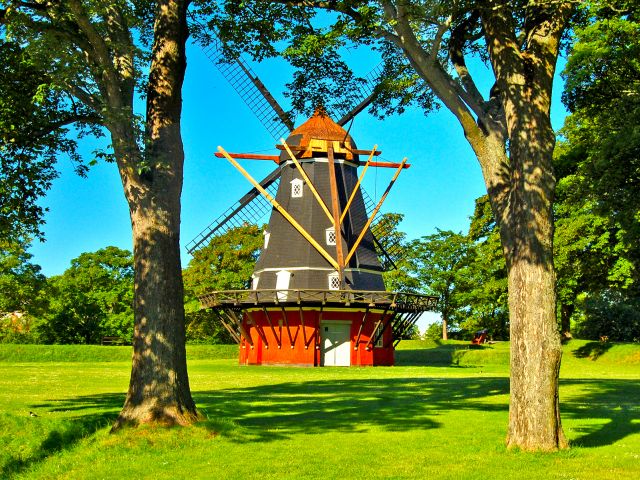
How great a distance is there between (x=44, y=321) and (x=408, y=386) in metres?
46.5

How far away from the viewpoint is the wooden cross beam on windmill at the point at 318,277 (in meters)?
39.3

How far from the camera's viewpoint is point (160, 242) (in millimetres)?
12117

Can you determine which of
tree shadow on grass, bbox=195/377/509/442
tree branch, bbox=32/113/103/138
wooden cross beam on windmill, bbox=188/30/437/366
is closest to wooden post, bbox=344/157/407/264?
wooden cross beam on windmill, bbox=188/30/437/366

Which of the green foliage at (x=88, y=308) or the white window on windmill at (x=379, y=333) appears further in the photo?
the green foliage at (x=88, y=308)

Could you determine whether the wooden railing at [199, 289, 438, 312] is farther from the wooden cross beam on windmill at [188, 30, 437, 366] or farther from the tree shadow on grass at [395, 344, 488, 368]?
the tree shadow on grass at [395, 344, 488, 368]

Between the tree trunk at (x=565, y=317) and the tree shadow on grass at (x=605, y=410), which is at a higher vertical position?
the tree trunk at (x=565, y=317)

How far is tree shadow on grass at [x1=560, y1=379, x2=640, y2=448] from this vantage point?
12.4 metres

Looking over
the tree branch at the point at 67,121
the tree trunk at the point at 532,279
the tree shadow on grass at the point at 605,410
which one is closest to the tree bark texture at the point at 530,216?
the tree trunk at the point at 532,279

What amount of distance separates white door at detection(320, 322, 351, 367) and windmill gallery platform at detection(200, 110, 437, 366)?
56 mm

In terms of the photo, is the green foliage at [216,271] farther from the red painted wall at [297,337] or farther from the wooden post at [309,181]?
the wooden post at [309,181]

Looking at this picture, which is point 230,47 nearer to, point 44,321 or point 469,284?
point 469,284

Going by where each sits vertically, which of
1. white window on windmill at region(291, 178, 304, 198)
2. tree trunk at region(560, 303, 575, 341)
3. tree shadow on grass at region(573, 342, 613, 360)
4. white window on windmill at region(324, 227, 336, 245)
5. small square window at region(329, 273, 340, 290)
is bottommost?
tree shadow on grass at region(573, 342, 613, 360)

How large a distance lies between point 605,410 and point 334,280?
78.4 feet

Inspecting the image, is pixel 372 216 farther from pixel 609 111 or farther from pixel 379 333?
pixel 609 111
